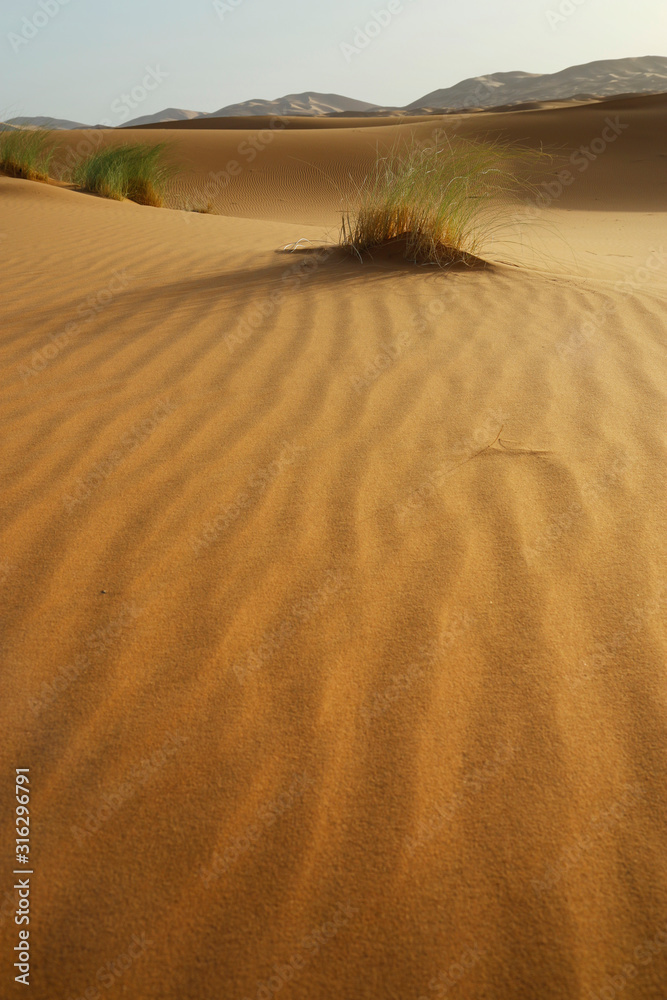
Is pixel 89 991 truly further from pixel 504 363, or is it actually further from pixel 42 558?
pixel 504 363

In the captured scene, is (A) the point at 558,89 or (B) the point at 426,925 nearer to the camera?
(B) the point at 426,925

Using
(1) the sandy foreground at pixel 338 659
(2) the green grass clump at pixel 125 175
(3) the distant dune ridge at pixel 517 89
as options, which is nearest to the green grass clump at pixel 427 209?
(1) the sandy foreground at pixel 338 659

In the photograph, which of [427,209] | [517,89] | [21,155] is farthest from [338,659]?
[517,89]

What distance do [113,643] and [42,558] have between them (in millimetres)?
396

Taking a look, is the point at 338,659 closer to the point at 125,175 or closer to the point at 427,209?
the point at 427,209

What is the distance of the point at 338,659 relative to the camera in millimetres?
1459

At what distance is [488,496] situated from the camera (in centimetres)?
195

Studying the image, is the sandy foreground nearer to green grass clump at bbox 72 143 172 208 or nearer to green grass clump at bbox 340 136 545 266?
green grass clump at bbox 340 136 545 266

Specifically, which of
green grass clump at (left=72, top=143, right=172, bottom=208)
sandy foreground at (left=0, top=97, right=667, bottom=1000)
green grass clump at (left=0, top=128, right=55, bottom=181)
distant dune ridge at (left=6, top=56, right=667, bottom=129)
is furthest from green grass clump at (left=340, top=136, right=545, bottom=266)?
→ distant dune ridge at (left=6, top=56, right=667, bottom=129)

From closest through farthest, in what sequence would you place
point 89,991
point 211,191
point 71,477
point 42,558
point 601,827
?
1. point 89,991
2. point 601,827
3. point 42,558
4. point 71,477
5. point 211,191

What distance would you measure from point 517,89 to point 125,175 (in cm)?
8310

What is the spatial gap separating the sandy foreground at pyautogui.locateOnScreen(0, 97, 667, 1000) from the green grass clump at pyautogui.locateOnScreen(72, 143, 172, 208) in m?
7.13

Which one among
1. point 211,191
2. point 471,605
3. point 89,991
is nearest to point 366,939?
point 89,991

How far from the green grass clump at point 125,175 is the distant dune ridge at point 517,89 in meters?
52.5
